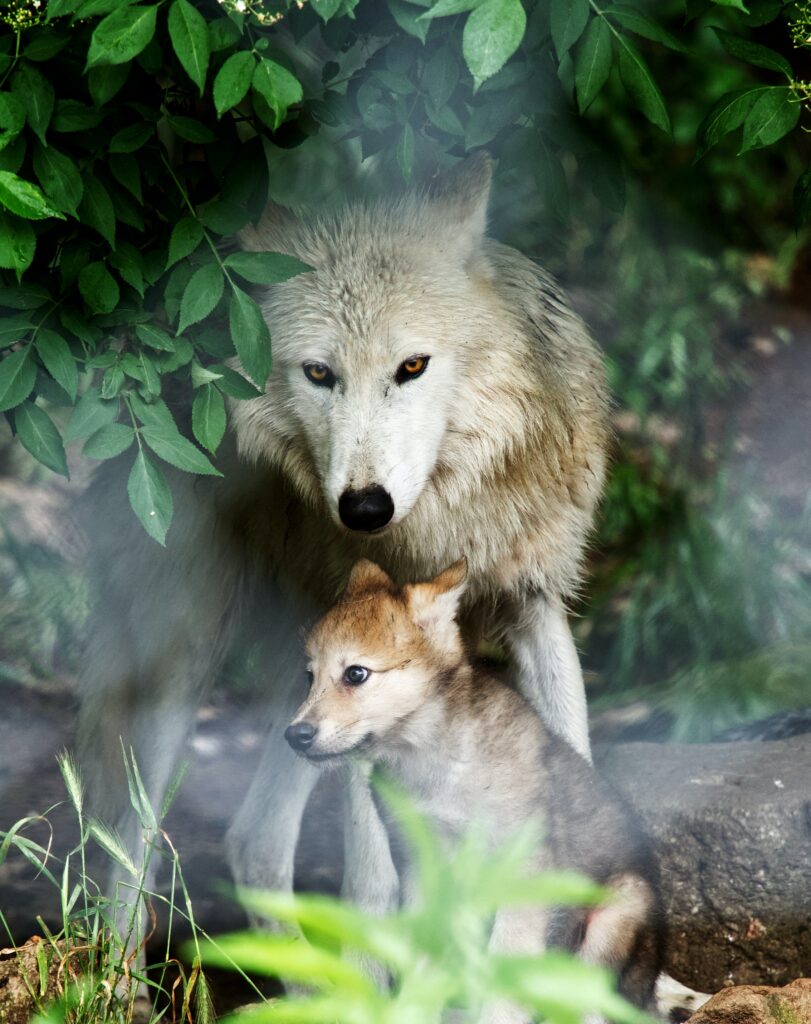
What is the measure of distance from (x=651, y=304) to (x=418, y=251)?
217cm

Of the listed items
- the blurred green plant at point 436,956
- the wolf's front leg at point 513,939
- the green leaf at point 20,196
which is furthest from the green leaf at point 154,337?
the blurred green plant at point 436,956

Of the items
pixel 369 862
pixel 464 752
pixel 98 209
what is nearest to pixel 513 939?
pixel 464 752

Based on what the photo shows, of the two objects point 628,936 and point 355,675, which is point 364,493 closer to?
point 355,675

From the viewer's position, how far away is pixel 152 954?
9.73ft

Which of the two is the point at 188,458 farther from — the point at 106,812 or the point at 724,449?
the point at 724,449

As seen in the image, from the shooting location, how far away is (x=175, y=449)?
6.63ft

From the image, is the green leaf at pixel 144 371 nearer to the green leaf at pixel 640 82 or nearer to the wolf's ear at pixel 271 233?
the wolf's ear at pixel 271 233

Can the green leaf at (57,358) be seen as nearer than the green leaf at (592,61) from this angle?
No

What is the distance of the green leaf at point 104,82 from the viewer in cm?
184

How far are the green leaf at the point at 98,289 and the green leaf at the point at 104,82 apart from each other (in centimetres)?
29

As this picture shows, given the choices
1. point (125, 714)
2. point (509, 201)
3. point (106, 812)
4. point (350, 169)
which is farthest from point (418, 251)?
point (106, 812)

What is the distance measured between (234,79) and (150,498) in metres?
0.68

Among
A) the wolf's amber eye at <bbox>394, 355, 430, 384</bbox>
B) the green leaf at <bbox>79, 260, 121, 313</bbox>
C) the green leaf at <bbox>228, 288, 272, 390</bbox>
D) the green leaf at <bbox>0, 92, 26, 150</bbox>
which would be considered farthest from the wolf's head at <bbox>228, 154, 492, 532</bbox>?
the green leaf at <bbox>0, 92, 26, 150</bbox>

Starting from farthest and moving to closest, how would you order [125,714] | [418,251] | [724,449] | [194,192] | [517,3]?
[724,449] < [125,714] < [418,251] < [194,192] < [517,3]
